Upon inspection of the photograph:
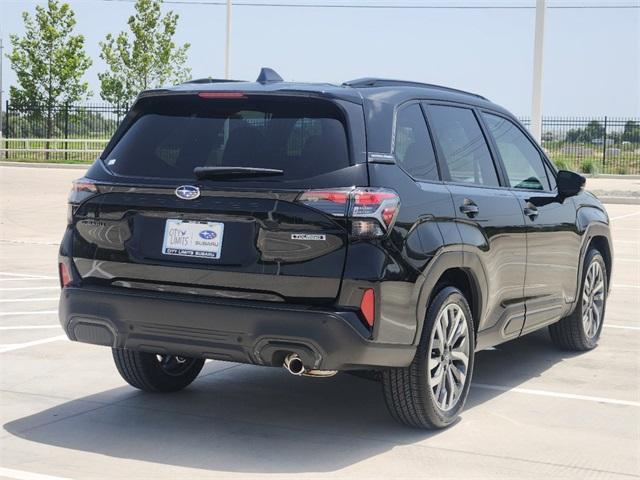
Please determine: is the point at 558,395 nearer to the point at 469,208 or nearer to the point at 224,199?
the point at 469,208

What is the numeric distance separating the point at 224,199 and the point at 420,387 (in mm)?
1366

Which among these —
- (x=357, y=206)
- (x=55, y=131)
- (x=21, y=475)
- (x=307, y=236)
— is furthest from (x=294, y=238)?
(x=55, y=131)

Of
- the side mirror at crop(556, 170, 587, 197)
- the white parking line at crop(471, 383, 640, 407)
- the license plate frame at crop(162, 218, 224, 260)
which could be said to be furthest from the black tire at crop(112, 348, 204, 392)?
the side mirror at crop(556, 170, 587, 197)

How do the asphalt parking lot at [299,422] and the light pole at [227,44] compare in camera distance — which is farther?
the light pole at [227,44]

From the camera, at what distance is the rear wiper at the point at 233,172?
5.34 meters

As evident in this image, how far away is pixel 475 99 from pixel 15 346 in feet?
12.2

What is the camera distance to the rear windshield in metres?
5.34

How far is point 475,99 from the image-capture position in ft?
22.6

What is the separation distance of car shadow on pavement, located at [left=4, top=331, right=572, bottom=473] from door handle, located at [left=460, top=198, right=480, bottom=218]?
1200 millimetres

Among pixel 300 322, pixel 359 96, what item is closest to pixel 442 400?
pixel 300 322

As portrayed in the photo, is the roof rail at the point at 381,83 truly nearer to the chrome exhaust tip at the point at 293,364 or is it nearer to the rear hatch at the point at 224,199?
the rear hatch at the point at 224,199

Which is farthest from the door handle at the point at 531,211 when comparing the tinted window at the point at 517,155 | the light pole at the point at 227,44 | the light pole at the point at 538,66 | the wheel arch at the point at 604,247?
the light pole at the point at 227,44

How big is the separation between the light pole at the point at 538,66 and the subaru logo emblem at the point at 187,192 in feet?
68.9

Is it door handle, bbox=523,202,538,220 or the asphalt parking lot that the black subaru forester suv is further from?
door handle, bbox=523,202,538,220
